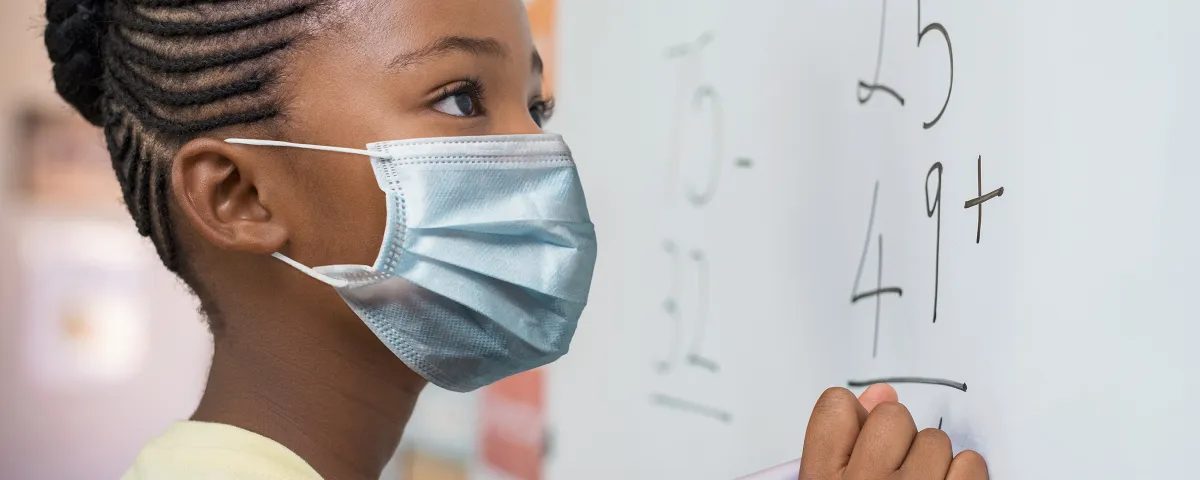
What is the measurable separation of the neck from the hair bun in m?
0.23

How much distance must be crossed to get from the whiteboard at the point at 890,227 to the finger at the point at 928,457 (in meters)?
0.04

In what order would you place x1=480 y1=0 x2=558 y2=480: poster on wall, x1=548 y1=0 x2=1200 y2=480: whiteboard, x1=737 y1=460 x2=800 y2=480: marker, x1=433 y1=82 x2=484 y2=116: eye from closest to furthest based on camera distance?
x1=548 y1=0 x2=1200 y2=480: whiteboard < x1=737 y1=460 x2=800 y2=480: marker < x1=433 y1=82 x2=484 y2=116: eye < x1=480 y1=0 x2=558 y2=480: poster on wall

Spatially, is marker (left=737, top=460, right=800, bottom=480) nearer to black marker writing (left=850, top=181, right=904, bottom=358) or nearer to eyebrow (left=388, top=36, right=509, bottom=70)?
black marker writing (left=850, top=181, right=904, bottom=358)

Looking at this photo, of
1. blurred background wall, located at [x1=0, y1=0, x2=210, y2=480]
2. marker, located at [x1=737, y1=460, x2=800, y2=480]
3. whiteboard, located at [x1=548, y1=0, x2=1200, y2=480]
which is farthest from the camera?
blurred background wall, located at [x1=0, y1=0, x2=210, y2=480]

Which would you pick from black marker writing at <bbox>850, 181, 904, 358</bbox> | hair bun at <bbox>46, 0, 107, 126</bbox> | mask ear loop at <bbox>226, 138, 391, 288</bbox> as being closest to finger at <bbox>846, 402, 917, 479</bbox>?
black marker writing at <bbox>850, 181, 904, 358</bbox>

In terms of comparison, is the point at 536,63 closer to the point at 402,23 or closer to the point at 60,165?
the point at 402,23

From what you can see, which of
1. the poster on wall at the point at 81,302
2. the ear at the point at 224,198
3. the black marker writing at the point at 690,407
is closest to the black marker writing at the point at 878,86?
the black marker writing at the point at 690,407

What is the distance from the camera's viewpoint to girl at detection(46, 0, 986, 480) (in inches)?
27.8

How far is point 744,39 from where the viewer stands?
0.86m

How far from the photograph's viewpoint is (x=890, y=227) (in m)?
0.68

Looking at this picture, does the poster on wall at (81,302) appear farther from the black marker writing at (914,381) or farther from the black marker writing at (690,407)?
the black marker writing at (914,381)

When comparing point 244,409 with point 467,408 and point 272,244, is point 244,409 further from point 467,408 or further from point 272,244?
point 467,408

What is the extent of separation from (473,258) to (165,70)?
0.26 metres

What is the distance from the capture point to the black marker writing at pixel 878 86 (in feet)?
2.26
